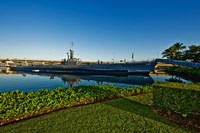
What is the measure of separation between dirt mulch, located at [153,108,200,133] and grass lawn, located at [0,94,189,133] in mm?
601

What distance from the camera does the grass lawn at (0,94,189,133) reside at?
340 inches

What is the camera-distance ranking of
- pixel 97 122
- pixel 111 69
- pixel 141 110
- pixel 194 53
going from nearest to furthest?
pixel 97 122
pixel 141 110
pixel 111 69
pixel 194 53

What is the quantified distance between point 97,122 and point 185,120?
5.36m

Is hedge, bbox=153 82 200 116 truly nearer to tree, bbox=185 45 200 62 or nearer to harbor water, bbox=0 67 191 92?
harbor water, bbox=0 67 191 92

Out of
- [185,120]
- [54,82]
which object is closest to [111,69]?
[54,82]

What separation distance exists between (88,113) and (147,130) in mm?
4120

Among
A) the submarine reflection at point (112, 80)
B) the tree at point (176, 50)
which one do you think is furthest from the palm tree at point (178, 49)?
the submarine reflection at point (112, 80)

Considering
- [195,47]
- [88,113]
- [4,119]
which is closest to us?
[4,119]

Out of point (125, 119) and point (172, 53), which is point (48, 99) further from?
point (172, 53)

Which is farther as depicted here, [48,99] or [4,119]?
[48,99]

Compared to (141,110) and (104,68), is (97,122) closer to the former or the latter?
(141,110)

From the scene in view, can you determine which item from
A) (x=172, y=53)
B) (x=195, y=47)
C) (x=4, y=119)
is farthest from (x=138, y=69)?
(x=4, y=119)

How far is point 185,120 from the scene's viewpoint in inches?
417

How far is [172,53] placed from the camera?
317 ft
